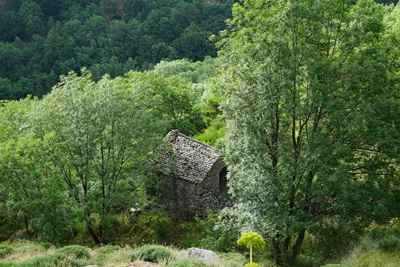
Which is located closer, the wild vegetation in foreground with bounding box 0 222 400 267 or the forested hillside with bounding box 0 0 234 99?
the wild vegetation in foreground with bounding box 0 222 400 267

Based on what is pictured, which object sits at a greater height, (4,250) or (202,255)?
(202,255)

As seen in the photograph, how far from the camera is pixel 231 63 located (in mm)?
17562

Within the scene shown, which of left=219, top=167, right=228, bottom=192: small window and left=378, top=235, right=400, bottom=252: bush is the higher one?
left=378, top=235, right=400, bottom=252: bush

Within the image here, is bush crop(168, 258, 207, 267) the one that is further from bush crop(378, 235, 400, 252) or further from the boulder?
bush crop(378, 235, 400, 252)

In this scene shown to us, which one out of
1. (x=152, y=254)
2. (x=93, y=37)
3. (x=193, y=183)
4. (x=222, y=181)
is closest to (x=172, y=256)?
(x=152, y=254)

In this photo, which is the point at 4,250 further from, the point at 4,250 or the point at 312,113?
the point at 312,113

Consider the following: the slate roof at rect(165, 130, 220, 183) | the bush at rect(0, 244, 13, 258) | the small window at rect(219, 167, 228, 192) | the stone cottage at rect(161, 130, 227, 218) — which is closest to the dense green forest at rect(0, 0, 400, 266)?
the stone cottage at rect(161, 130, 227, 218)

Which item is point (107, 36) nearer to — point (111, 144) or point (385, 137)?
point (111, 144)

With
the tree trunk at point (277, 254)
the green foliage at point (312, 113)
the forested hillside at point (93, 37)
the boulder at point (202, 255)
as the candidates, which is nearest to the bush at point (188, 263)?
the boulder at point (202, 255)

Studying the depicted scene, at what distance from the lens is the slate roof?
25.8 meters

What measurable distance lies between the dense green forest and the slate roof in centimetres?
99

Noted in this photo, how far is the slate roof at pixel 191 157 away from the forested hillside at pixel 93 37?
8376 centimetres

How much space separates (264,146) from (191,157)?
10311 mm

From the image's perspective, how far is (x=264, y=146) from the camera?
16.8 metres
